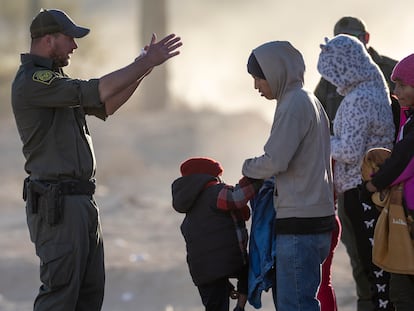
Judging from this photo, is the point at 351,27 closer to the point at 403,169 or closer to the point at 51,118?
the point at 403,169

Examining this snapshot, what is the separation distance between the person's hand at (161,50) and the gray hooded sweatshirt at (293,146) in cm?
44

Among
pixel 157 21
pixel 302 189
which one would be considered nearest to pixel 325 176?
pixel 302 189

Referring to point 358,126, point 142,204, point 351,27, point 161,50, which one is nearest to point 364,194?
point 358,126

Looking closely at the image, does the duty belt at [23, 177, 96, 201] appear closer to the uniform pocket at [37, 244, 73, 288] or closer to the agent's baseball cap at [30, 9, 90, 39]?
the uniform pocket at [37, 244, 73, 288]

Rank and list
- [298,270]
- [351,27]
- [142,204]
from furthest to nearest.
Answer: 1. [142,204]
2. [351,27]
3. [298,270]

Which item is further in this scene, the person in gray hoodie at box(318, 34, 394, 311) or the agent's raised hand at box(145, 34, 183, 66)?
the person in gray hoodie at box(318, 34, 394, 311)

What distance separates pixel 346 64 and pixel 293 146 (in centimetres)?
104

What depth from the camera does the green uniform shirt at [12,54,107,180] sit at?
17.3 feet

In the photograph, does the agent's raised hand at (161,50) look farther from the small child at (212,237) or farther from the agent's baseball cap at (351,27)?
the agent's baseball cap at (351,27)

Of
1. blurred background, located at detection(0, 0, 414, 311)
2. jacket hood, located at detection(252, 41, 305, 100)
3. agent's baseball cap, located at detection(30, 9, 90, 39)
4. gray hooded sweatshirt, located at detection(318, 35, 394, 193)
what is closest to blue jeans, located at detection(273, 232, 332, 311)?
jacket hood, located at detection(252, 41, 305, 100)

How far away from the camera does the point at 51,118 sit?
5.40m

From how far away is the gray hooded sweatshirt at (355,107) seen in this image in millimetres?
5762

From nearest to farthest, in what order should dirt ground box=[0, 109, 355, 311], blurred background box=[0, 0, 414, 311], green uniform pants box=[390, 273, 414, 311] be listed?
green uniform pants box=[390, 273, 414, 311], dirt ground box=[0, 109, 355, 311], blurred background box=[0, 0, 414, 311]

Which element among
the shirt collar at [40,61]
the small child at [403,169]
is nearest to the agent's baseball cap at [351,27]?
the small child at [403,169]
